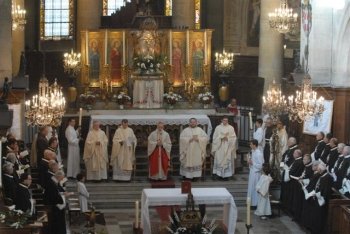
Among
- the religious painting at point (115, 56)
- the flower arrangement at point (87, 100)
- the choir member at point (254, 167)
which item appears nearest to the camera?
the choir member at point (254, 167)

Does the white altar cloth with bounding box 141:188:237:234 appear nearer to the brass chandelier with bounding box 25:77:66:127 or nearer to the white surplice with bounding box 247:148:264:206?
the brass chandelier with bounding box 25:77:66:127

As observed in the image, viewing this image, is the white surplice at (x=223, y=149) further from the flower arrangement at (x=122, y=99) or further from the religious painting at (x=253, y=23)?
the religious painting at (x=253, y=23)

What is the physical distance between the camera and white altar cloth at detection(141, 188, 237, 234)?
59.5ft

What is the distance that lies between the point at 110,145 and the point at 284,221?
666 cm

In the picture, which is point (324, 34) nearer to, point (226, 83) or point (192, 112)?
point (192, 112)

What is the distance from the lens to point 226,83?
33625 millimetres

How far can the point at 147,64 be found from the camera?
29469mm

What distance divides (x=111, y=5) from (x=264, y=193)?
19.2 meters

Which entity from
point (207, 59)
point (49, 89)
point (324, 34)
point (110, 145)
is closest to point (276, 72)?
point (207, 59)

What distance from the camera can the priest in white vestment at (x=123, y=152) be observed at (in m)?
23.9

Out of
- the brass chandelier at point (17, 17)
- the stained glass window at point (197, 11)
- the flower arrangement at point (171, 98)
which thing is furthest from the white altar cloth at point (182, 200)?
the stained glass window at point (197, 11)

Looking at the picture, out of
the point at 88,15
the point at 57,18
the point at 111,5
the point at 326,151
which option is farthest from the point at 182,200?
the point at 111,5

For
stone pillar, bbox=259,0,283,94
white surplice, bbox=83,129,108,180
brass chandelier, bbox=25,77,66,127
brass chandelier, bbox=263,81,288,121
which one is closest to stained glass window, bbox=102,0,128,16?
stone pillar, bbox=259,0,283,94

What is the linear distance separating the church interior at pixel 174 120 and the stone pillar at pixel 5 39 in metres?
0.03
